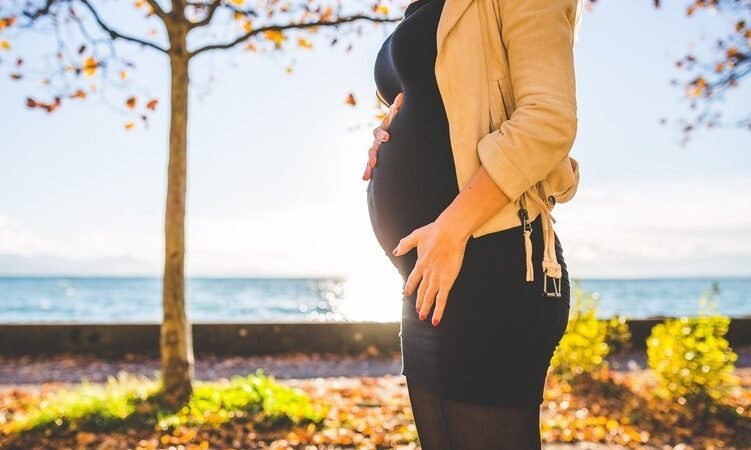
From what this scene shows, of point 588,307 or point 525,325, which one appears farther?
point 588,307

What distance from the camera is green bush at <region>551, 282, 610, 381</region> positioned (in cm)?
688

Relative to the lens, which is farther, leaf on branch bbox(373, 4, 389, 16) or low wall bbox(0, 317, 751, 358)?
low wall bbox(0, 317, 751, 358)

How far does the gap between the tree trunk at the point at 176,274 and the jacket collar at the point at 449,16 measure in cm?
497

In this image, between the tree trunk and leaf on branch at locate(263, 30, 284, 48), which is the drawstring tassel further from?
leaf on branch at locate(263, 30, 284, 48)

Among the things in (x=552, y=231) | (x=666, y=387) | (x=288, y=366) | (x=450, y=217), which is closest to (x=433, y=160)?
(x=450, y=217)

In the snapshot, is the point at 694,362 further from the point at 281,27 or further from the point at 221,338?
the point at 221,338

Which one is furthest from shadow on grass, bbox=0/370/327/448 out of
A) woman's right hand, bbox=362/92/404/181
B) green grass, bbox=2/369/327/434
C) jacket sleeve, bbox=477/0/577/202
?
jacket sleeve, bbox=477/0/577/202

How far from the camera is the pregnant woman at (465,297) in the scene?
3.98 ft

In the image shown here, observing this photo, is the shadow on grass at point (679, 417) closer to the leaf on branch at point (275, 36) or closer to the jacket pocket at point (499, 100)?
the jacket pocket at point (499, 100)

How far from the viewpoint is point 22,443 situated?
4680mm

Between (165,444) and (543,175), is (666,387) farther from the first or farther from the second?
(543,175)

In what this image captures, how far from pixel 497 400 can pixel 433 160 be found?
1.73 feet

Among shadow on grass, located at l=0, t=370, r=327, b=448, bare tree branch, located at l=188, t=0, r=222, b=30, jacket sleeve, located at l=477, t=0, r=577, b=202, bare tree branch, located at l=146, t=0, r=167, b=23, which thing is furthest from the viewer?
bare tree branch, located at l=188, t=0, r=222, b=30

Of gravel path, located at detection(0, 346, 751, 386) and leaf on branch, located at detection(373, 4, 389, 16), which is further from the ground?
leaf on branch, located at detection(373, 4, 389, 16)
